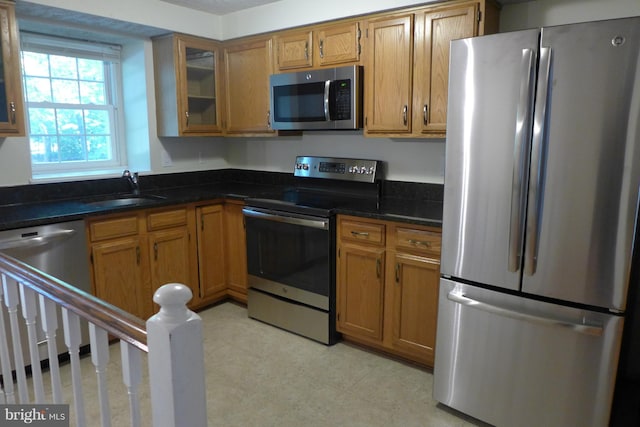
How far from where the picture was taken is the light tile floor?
7.43 ft

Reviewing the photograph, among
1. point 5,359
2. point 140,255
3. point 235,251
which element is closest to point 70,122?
point 140,255

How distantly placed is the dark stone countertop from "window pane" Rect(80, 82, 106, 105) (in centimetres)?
66

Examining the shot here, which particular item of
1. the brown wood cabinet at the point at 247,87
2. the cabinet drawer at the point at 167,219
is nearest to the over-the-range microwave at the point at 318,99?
the brown wood cabinet at the point at 247,87

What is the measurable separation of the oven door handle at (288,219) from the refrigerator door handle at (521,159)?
1.19m

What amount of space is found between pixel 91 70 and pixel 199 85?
82 cm

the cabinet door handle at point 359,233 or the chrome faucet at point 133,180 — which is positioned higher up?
the chrome faucet at point 133,180

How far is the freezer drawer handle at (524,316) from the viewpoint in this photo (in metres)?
1.83

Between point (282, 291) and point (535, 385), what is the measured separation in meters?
1.69

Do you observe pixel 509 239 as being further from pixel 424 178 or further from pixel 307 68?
pixel 307 68

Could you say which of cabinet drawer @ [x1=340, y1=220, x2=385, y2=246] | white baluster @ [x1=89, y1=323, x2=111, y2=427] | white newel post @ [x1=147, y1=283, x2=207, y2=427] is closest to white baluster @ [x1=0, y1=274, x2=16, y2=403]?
white baluster @ [x1=89, y1=323, x2=111, y2=427]

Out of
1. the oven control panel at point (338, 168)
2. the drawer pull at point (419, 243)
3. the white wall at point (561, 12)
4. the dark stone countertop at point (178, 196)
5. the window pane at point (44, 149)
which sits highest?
the white wall at point (561, 12)

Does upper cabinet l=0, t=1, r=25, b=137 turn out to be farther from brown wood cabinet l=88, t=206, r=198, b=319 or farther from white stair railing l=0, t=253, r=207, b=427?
white stair railing l=0, t=253, r=207, b=427

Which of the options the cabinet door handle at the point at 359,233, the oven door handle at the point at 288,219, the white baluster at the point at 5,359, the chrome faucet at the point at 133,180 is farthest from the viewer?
the chrome faucet at the point at 133,180

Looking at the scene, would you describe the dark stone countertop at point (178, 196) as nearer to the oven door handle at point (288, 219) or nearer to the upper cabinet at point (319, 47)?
the oven door handle at point (288, 219)
